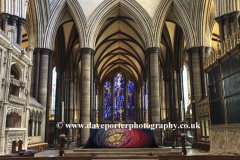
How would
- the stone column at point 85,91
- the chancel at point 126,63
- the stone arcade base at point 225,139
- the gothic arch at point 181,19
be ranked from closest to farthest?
the stone arcade base at point 225,139 → the chancel at point 126,63 → the stone column at point 85,91 → the gothic arch at point 181,19

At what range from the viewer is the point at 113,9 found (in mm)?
17797

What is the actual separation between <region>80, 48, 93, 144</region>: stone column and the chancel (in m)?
0.07

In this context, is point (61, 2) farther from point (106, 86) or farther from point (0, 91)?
point (106, 86)

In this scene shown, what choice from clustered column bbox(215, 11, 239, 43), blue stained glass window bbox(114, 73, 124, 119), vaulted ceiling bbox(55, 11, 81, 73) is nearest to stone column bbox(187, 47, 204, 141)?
clustered column bbox(215, 11, 239, 43)

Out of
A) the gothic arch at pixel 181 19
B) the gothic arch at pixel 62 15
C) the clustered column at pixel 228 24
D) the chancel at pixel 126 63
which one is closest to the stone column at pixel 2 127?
the chancel at pixel 126 63

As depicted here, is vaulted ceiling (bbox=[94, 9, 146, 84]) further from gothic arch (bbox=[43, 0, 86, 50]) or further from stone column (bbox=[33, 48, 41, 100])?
stone column (bbox=[33, 48, 41, 100])

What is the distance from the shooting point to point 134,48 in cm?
2698

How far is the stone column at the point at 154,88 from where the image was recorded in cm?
1616

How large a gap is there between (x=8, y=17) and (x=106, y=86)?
78.1 ft

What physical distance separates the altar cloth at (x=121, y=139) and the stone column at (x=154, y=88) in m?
6.44

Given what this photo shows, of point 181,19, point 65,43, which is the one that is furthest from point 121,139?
point 65,43

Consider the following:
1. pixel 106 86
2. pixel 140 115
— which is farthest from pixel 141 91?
pixel 106 86

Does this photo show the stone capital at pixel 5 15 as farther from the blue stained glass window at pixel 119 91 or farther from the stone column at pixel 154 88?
the blue stained glass window at pixel 119 91

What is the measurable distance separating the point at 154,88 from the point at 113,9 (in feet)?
21.4
